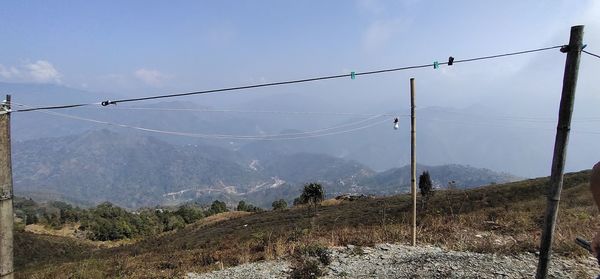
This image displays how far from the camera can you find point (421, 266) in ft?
25.6

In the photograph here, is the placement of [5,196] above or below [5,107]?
below

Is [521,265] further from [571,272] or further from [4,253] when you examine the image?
[4,253]

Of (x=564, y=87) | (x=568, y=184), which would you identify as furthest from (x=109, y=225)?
(x=564, y=87)

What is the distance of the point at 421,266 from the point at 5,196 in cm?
648

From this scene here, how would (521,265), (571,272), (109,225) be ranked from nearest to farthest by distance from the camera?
(571,272) → (521,265) → (109,225)

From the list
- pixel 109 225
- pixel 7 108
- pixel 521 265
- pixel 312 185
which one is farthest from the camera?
pixel 109 225

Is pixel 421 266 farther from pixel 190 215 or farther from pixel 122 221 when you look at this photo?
pixel 190 215

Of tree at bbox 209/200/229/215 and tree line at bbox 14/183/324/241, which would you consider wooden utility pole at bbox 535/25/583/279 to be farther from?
tree at bbox 209/200/229/215

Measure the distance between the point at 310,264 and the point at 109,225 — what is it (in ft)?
234

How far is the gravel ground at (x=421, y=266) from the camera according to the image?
24.5 ft

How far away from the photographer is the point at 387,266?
8039mm

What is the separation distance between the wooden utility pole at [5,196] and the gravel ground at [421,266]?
3.88m

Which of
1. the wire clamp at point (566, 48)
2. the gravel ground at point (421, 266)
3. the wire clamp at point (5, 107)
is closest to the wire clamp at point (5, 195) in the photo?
the wire clamp at point (5, 107)

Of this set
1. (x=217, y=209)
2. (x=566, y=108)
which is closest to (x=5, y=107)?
(x=566, y=108)
